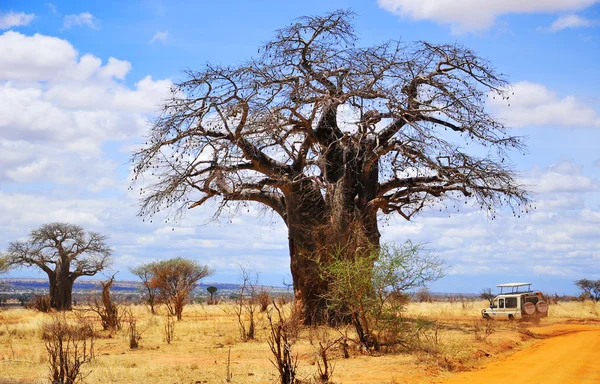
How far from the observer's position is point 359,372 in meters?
9.88

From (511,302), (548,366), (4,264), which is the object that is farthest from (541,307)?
(4,264)

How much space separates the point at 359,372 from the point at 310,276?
21.2 ft

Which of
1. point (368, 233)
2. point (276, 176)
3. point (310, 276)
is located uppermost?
point (276, 176)

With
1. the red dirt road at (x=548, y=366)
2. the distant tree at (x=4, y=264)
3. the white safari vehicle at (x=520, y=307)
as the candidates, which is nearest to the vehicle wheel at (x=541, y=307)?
the white safari vehicle at (x=520, y=307)

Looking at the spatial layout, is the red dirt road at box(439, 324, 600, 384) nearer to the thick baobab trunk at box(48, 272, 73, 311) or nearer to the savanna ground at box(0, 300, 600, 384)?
the savanna ground at box(0, 300, 600, 384)

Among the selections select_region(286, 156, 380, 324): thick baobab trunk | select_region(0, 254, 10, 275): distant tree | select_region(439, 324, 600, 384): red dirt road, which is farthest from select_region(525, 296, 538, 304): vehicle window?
select_region(0, 254, 10, 275): distant tree

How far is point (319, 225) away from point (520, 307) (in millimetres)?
7450

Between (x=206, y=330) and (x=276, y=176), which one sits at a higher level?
(x=276, y=176)

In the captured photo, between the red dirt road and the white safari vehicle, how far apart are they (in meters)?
4.90

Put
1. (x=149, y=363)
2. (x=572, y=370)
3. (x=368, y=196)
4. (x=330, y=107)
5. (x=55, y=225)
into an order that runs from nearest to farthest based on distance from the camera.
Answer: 1. (x=572, y=370)
2. (x=149, y=363)
3. (x=330, y=107)
4. (x=368, y=196)
5. (x=55, y=225)

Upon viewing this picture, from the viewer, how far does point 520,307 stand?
19.7 metres

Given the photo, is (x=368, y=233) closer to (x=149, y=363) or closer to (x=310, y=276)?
(x=310, y=276)

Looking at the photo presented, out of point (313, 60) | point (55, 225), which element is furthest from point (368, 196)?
point (55, 225)

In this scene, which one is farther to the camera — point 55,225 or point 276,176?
point 55,225
